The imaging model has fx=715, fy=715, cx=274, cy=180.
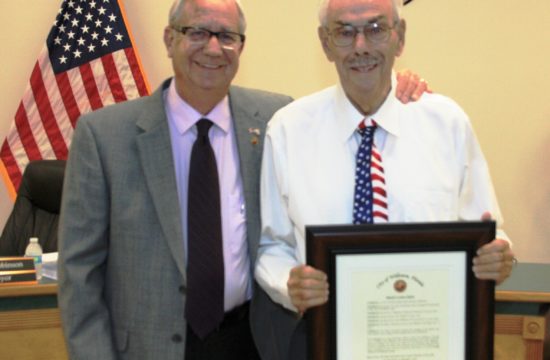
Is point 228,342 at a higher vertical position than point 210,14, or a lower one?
lower

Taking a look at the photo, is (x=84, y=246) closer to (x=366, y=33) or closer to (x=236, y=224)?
(x=236, y=224)

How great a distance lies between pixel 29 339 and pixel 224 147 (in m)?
1.46

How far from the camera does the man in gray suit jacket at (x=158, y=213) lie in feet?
6.98

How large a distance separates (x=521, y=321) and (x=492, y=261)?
4.72 feet

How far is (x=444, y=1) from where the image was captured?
4.62 metres

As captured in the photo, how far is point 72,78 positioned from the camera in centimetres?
473

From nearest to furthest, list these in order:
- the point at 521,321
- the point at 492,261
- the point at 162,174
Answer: the point at 492,261
the point at 162,174
the point at 521,321

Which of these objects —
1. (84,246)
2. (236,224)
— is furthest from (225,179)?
(84,246)

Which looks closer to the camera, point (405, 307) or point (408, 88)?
point (405, 307)

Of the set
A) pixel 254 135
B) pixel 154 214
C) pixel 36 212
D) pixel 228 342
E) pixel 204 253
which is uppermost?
pixel 254 135

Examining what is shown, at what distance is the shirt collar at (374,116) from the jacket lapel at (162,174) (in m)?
0.53

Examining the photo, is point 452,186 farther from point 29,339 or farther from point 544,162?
point 544,162

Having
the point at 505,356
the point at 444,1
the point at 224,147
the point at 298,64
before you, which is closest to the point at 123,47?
the point at 298,64

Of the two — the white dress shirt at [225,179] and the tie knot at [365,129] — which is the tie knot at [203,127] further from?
the tie knot at [365,129]
